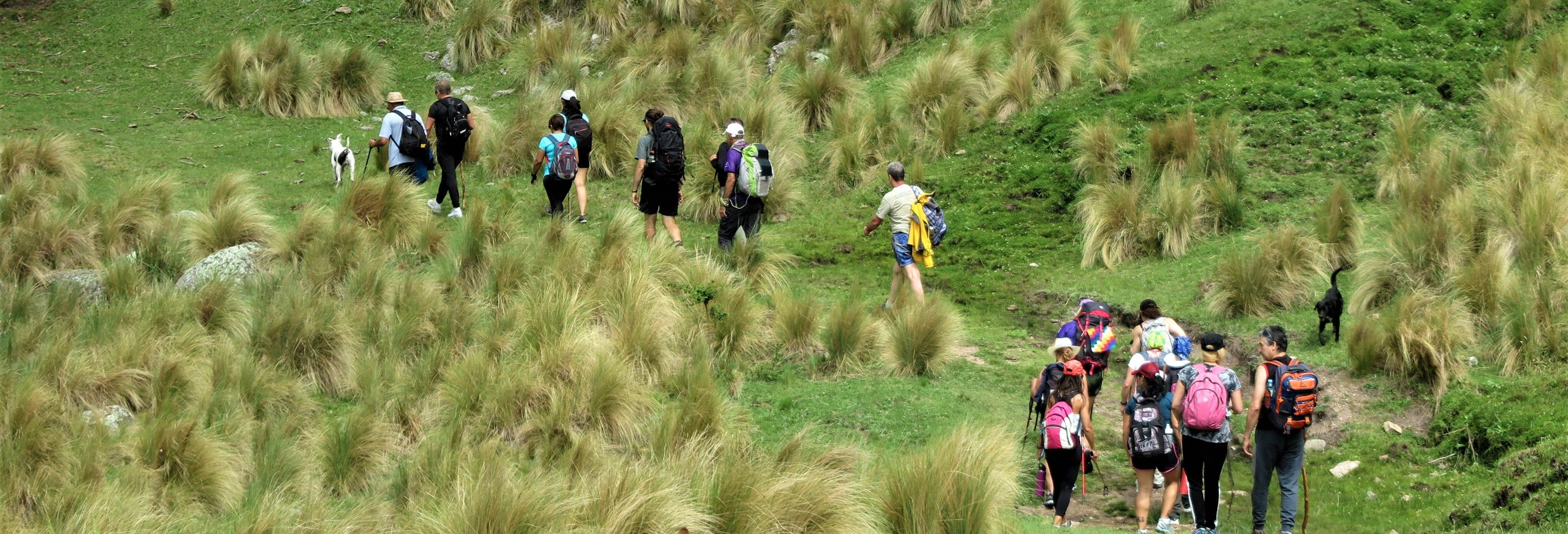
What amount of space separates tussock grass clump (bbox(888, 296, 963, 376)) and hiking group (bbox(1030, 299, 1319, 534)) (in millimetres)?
1996

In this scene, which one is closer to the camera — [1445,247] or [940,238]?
[1445,247]

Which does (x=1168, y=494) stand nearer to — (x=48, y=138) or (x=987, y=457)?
(x=987, y=457)

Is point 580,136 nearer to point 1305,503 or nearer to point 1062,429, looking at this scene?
point 1062,429

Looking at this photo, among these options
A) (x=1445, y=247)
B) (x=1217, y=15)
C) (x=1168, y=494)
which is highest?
(x=1217, y=15)

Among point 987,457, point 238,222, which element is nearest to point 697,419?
point 987,457

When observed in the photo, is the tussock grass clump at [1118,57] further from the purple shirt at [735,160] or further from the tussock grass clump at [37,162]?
the tussock grass clump at [37,162]

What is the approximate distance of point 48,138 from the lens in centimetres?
1452

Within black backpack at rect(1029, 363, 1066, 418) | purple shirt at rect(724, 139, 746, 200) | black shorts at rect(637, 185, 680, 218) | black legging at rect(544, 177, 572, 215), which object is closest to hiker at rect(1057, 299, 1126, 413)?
black backpack at rect(1029, 363, 1066, 418)

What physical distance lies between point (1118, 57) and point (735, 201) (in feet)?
20.5

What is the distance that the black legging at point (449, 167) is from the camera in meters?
13.8

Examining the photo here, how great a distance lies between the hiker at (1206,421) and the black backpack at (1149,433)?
103 mm

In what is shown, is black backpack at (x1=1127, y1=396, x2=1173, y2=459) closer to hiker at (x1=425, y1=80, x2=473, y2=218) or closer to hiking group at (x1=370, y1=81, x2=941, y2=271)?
hiking group at (x1=370, y1=81, x2=941, y2=271)

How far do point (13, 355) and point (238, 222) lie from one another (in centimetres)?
312

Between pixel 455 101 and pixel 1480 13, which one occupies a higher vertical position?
pixel 1480 13
